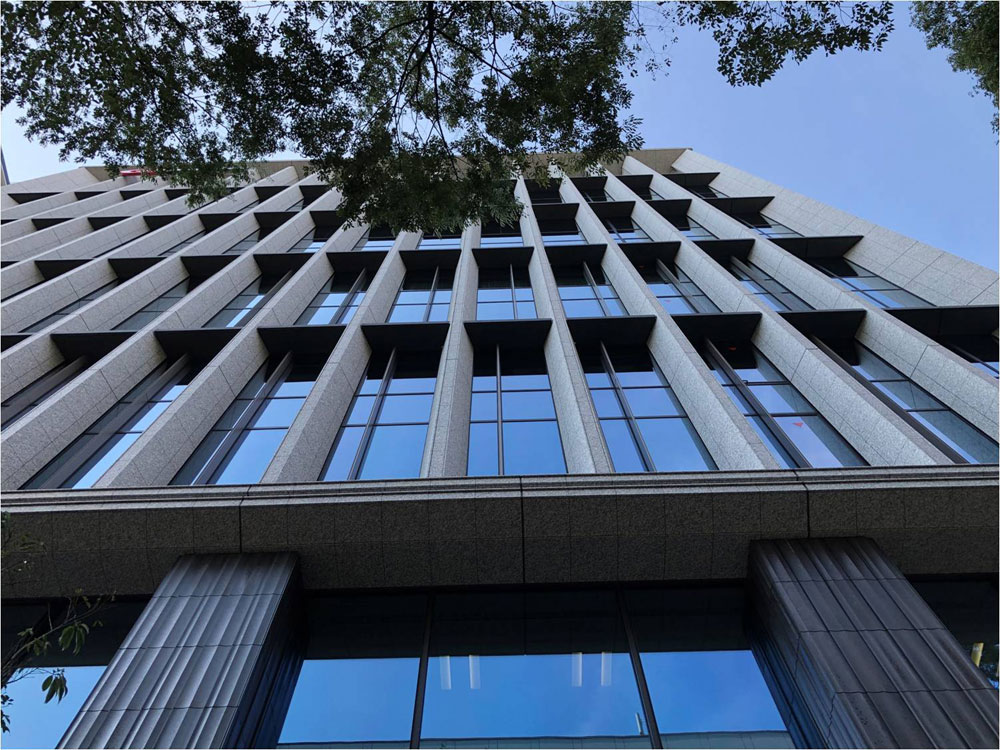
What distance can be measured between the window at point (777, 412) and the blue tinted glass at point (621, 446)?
2.68 m

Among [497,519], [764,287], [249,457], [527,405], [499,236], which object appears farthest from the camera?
[499,236]

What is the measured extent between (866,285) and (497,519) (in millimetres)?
16563

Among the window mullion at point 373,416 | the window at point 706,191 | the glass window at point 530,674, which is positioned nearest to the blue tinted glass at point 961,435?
the glass window at point 530,674

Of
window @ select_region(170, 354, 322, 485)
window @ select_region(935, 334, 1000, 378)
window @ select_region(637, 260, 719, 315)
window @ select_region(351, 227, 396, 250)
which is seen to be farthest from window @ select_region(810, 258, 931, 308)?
window @ select_region(170, 354, 322, 485)

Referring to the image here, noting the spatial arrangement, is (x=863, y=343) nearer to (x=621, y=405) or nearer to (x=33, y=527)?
(x=621, y=405)

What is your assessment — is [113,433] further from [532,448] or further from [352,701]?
[532,448]

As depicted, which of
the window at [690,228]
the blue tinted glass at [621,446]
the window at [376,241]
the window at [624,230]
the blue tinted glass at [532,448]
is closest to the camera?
the blue tinted glass at [621,446]

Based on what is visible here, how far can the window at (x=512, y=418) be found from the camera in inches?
483

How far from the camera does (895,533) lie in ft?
27.6

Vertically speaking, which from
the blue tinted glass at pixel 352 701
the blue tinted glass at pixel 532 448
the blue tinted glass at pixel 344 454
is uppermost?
the blue tinted glass at pixel 344 454

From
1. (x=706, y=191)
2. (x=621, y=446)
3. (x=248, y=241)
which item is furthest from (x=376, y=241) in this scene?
(x=706, y=191)

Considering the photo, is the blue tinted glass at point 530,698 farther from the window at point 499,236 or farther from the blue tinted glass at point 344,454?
the window at point 499,236

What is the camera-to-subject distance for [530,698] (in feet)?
24.8

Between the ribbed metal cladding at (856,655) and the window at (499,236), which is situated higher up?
the window at (499,236)
